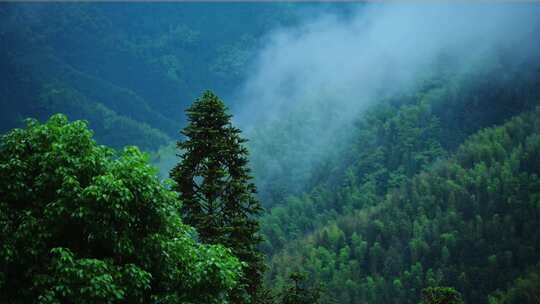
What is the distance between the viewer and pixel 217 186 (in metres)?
19.8

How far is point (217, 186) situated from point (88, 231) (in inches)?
306

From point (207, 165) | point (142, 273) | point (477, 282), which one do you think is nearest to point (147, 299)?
point (142, 273)

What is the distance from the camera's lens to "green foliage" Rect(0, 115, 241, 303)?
1158 cm

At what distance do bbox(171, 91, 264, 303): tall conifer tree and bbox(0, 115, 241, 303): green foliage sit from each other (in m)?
6.18

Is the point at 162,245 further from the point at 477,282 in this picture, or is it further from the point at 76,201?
the point at 477,282

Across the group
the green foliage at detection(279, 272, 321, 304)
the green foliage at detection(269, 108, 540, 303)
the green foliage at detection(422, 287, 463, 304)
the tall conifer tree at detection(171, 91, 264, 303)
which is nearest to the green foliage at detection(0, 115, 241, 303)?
the tall conifer tree at detection(171, 91, 264, 303)

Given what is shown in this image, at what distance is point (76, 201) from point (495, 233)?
577 feet

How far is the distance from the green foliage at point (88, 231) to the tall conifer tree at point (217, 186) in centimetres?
618

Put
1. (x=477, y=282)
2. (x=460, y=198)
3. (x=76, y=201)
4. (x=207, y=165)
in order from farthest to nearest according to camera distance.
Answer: (x=460, y=198)
(x=477, y=282)
(x=207, y=165)
(x=76, y=201)

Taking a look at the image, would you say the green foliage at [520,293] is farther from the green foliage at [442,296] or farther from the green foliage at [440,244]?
the green foliage at [442,296]

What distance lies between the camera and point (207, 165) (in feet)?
66.3

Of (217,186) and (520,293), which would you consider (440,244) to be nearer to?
(520,293)

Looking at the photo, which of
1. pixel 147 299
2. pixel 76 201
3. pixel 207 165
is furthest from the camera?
pixel 207 165

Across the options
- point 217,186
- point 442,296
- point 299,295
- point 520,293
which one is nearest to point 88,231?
point 217,186
